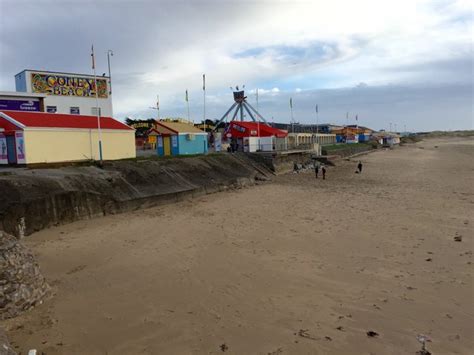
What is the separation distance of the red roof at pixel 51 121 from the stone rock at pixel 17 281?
15.6m

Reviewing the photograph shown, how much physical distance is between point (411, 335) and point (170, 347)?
3746 millimetres

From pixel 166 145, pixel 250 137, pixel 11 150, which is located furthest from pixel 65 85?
pixel 250 137

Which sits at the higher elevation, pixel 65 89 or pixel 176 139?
pixel 65 89

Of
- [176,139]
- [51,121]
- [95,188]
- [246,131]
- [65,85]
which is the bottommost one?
[95,188]

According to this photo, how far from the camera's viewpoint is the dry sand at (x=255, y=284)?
5914mm

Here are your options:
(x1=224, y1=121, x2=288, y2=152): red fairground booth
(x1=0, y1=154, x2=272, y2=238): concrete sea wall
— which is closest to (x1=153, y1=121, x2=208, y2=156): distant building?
(x1=0, y1=154, x2=272, y2=238): concrete sea wall

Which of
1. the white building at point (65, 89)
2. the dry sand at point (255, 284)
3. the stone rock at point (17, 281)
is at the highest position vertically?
the white building at point (65, 89)

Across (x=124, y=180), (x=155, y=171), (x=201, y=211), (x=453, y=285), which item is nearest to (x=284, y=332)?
(x=453, y=285)

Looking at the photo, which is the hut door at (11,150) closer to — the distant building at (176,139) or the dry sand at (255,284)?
the dry sand at (255,284)

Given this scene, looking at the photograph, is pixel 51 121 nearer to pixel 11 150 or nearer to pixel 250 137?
pixel 11 150

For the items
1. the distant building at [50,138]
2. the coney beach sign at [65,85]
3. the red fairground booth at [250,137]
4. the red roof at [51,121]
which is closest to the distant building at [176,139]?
the red roof at [51,121]

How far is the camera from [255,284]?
8.26 m

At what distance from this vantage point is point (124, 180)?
725 inches

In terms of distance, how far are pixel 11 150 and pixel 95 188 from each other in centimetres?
845
